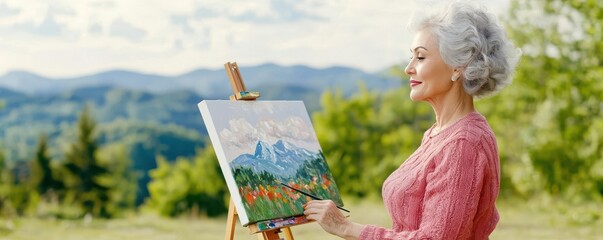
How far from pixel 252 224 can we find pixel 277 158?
371 mm

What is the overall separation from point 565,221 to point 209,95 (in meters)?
21.3

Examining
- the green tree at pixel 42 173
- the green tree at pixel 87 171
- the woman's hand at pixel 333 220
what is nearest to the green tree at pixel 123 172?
the green tree at pixel 87 171

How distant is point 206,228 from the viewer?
10.3 m

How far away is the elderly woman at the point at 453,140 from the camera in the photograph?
7.53 ft

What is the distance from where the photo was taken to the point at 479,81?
2340mm

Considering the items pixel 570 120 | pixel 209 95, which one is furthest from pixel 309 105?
pixel 570 120

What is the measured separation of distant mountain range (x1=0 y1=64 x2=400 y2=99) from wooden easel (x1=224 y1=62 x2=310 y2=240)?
20.8 metres

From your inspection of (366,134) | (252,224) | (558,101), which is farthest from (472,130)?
(366,134)

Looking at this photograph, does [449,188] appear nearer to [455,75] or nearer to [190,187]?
[455,75]

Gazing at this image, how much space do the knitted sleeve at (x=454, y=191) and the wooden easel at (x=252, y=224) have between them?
564 millimetres

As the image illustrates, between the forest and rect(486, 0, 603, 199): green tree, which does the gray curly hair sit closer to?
the forest

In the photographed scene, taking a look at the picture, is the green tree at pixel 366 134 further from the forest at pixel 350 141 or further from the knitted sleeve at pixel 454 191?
the knitted sleeve at pixel 454 191

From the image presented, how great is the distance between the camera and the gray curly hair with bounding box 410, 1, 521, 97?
2291 mm

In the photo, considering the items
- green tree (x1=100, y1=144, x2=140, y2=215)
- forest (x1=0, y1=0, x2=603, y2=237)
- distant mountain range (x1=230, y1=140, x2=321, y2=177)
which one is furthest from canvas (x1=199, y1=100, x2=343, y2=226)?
green tree (x1=100, y1=144, x2=140, y2=215)
